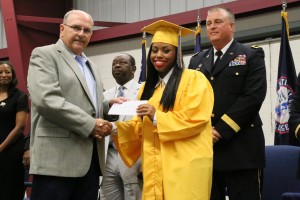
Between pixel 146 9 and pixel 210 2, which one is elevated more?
pixel 146 9

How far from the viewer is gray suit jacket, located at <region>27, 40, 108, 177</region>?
2.49m

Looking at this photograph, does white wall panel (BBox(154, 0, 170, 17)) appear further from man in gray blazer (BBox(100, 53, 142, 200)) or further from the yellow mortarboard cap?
the yellow mortarboard cap

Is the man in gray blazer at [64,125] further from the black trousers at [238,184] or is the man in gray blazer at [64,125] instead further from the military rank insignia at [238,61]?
the military rank insignia at [238,61]

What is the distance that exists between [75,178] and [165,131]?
58 centimetres

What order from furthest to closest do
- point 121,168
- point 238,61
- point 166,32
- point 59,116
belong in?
point 121,168
point 238,61
point 166,32
point 59,116

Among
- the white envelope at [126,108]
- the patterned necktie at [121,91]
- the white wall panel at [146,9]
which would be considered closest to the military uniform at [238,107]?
the white envelope at [126,108]

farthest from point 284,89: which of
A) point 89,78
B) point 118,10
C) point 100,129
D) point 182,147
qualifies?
point 118,10

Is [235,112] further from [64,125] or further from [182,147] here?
[64,125]

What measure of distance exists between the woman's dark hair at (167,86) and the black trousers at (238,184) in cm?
65

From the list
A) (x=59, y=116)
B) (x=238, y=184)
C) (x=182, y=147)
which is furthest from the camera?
(x=238, y=184)

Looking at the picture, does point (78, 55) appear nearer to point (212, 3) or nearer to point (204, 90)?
point (204, 90)

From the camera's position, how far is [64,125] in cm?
252

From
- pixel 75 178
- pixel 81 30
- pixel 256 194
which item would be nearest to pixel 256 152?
pixel 256 194

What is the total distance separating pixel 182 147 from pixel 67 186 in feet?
2.25
